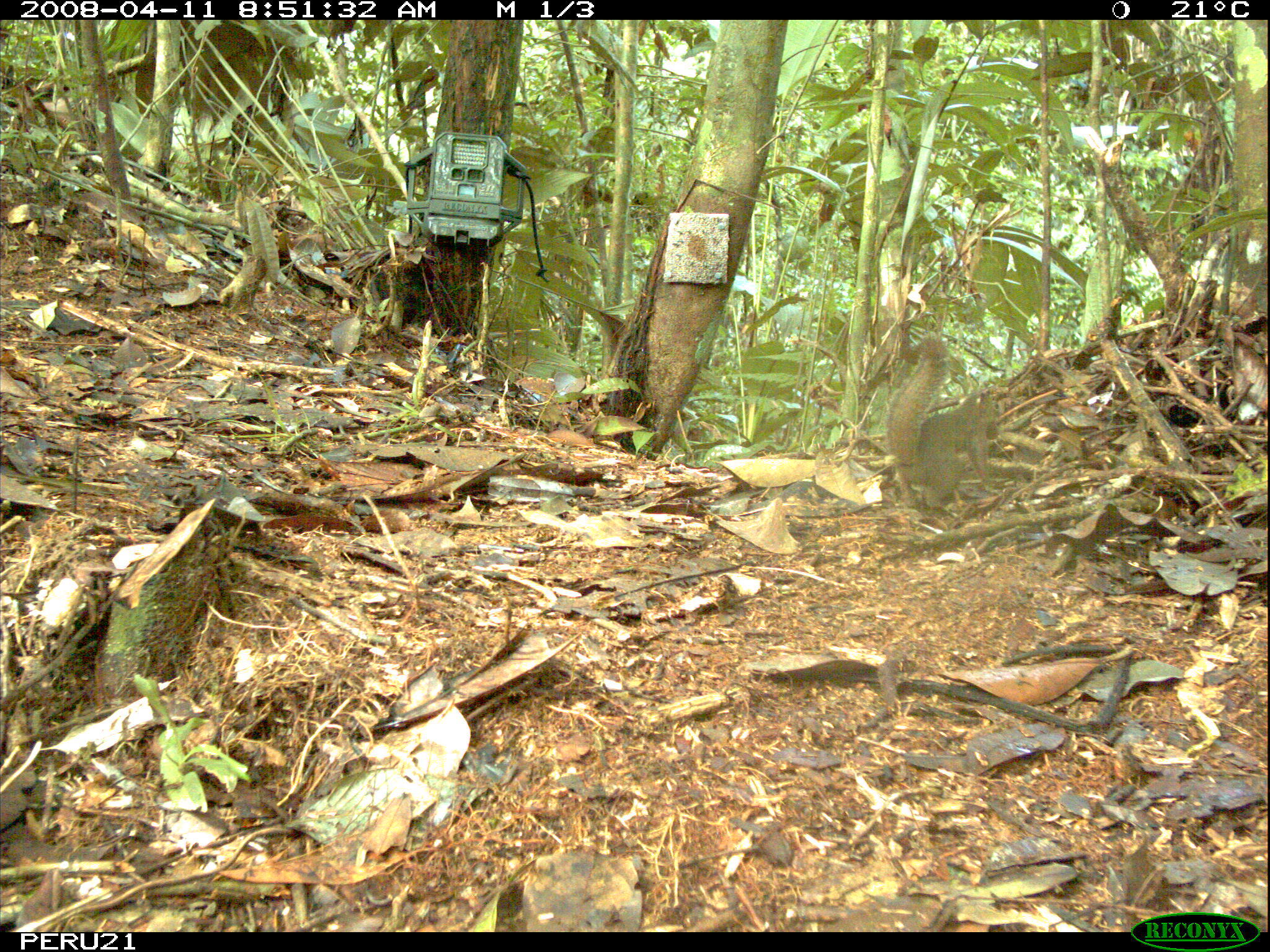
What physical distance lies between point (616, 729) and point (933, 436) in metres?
0.72

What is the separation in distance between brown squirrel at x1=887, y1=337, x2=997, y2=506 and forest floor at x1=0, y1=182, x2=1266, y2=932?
0.07 meters

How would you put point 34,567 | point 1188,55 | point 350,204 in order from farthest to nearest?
point 350,204, point 1188,55, point 34,567

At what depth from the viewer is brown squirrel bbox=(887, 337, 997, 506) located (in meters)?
1.42

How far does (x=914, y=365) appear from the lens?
1.55 metres

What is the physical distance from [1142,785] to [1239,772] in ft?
0.29

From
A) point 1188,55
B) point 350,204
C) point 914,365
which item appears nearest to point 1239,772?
point 914,365

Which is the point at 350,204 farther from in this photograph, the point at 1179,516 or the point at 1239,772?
the point at 1239,772

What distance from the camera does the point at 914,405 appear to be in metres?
1.44
